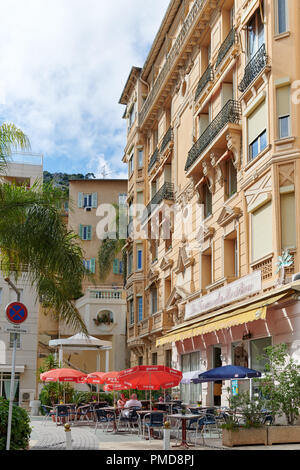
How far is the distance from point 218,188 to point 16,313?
15389 millimetres

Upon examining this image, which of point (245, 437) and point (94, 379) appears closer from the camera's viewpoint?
point (245, 437)

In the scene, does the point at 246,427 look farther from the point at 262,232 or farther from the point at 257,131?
the point at 257,131

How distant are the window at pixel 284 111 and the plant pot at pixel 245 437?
9.48 metres

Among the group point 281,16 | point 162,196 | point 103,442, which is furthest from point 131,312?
point 103,442

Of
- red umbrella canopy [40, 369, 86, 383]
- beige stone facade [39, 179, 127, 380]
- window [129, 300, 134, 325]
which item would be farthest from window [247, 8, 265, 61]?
window [129, 300, 134, 325]

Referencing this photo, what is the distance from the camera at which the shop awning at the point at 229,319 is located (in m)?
19.9

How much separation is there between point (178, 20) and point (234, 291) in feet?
61.9

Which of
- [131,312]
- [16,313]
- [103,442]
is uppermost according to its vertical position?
[131,312]

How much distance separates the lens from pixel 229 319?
22.7 meters

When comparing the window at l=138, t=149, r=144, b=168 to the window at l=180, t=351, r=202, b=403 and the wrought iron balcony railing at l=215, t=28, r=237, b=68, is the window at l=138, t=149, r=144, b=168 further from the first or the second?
the wrought iron balcony railing at l=215, t=28, r=237, b=68

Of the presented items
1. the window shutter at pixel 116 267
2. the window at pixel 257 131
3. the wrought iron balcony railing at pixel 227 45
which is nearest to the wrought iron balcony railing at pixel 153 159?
the wrought iron balcony railing at pixel 227 45

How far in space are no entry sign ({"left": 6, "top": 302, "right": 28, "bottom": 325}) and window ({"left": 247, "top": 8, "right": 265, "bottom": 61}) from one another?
14366 mm

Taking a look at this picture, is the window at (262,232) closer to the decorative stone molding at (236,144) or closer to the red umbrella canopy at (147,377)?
the decorative stone molding at (236,144)

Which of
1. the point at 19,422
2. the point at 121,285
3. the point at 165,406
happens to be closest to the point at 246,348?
the point at 165,406
